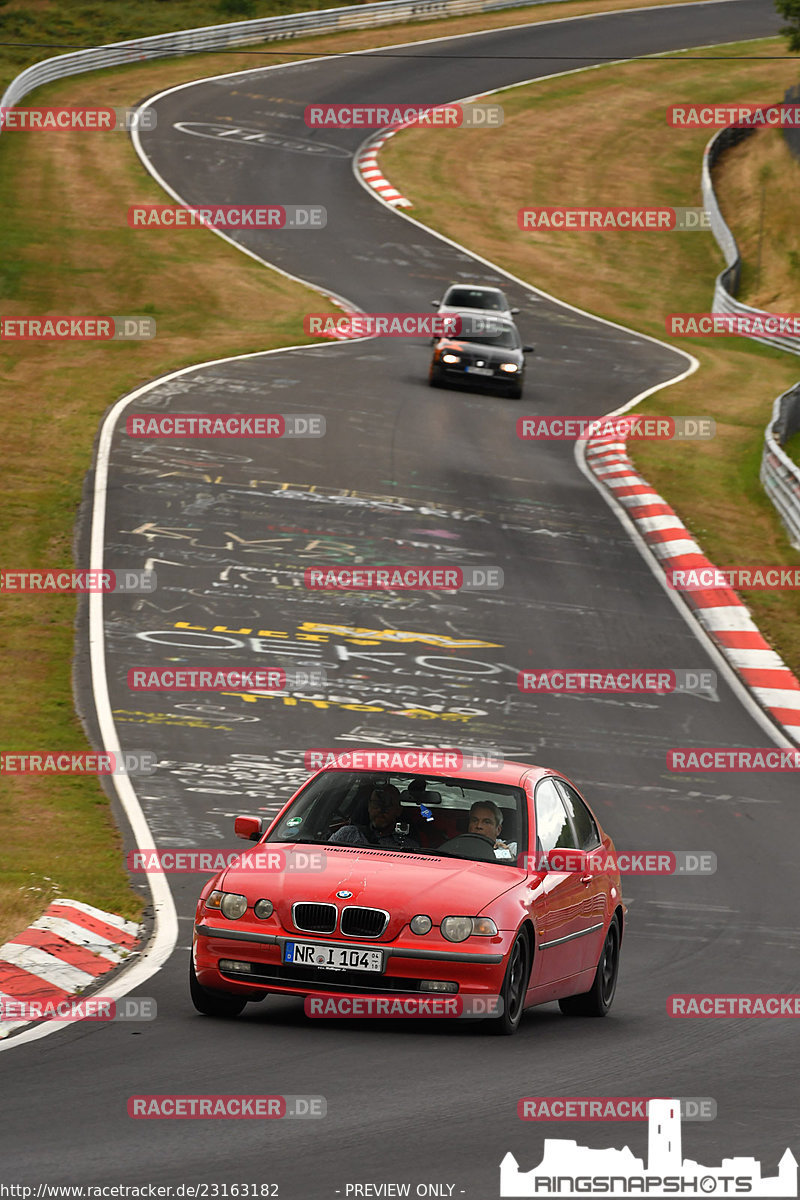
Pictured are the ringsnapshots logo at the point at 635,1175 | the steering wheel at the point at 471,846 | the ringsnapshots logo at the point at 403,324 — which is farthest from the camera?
the ringsnapshots logo at the point at 403,324

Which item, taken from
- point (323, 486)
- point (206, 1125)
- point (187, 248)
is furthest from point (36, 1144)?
point (187, 248)

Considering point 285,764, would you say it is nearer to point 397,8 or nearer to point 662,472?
point 662,472

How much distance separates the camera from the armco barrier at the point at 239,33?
60969 millimetres
